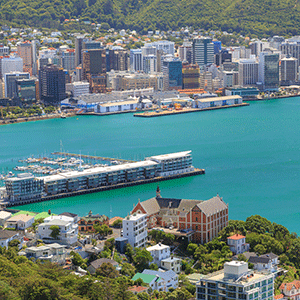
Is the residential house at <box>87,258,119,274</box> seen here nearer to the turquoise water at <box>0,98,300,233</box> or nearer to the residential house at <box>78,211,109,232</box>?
the residential house at <box>78,211,109,232</box>

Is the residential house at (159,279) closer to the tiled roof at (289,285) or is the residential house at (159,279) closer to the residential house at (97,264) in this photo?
the residential house at (97,264)

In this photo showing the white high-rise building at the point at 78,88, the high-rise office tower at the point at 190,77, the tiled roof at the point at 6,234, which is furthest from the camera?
the high-rise office tower at the point at 190,77

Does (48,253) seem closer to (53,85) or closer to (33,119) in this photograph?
(33,119)

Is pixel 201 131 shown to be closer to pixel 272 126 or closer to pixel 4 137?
pixel 272 126

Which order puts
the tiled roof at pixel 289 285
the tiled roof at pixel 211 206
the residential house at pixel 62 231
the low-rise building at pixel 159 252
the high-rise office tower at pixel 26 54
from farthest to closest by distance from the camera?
the high-rise office tower at pixel 26 54 → the tiled roof at pixel 211 206 → the residential house at pixel 62 231 → the low-rise building at pixel 159 252 → the tiled roof at pixel 289 285

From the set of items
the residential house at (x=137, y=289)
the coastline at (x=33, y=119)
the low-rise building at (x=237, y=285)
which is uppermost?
the low-rise building at (x=237, y=285)

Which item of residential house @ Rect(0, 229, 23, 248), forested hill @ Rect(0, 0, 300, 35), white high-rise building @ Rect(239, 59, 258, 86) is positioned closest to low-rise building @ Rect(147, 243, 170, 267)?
residential house @ Rect(0, 229, 23, 248)

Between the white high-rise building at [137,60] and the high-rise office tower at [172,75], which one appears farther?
the white high-rise building at [137,60]

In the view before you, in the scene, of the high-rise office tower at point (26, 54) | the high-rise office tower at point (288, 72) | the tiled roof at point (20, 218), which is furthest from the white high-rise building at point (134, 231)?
the high-rise office tower at point (288, 72)
